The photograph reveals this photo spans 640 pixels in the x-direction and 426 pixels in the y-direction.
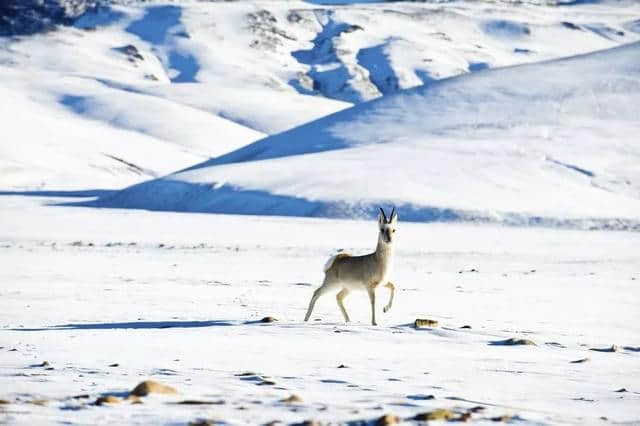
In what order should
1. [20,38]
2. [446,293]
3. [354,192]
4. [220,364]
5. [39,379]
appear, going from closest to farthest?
1. [39,379]
2. [220,364]
3. [446,293]
4. [354,192]
5. [20,38]

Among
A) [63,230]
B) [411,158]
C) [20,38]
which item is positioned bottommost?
[63,230]

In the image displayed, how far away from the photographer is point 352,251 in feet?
88.4

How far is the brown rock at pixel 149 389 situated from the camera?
22.4 ft

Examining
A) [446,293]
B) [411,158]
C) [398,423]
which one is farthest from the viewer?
[411,158]

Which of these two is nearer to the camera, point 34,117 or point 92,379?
point 92,379

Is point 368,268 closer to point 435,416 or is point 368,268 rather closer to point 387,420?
point 435,416

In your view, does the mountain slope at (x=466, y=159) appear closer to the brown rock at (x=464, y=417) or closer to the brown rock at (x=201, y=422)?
the brown rock at (x=464, y=417)

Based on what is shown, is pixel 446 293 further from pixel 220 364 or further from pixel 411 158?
pixel 411 158

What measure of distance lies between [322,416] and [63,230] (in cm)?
3021

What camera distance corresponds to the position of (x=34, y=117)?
106 metres

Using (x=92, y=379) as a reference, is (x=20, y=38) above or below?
above

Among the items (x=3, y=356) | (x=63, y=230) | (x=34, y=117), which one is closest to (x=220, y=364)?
(x=3, y=356)

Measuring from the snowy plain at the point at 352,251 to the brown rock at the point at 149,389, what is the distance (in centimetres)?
12

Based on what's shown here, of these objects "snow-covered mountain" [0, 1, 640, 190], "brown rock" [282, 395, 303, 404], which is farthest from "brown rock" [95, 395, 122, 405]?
"snow-covered mountain" [0, 1, 640, 190]
